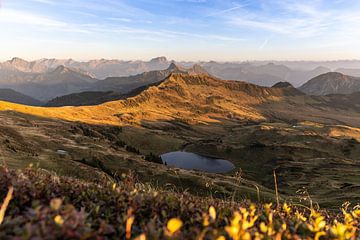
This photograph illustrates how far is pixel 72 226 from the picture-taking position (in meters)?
4.66

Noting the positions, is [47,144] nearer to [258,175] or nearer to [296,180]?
[296,180]

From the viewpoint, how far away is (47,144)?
9325 centimetres

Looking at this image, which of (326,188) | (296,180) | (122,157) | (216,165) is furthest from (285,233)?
(216,165)

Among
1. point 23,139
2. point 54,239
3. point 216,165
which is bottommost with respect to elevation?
point 216,165

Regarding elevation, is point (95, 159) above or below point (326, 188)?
above

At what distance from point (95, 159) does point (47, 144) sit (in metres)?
16.7

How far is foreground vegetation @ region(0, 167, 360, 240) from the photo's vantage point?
4.73 m

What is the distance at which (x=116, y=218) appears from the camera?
6434 mm

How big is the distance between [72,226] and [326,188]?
428ft

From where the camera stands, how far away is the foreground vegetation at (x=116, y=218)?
15.5 ft

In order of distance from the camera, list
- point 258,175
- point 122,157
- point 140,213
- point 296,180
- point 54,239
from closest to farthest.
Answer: point 54,239
point 140,213
point 122,157
point 296,180
point 258,175

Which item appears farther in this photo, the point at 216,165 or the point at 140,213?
the point at 216,165

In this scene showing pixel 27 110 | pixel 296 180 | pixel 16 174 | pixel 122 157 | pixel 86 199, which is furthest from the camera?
pixel 27 110

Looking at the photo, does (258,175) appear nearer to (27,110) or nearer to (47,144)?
(47,144)
